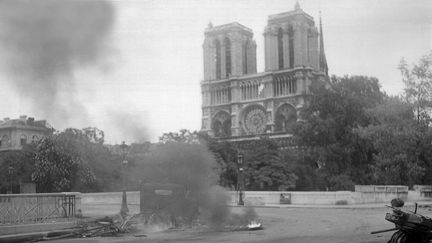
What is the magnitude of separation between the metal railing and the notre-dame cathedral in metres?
99.2

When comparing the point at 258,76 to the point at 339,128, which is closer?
the point at 339,128

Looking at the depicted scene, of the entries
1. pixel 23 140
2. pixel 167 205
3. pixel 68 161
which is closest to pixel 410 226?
pixel 167 205

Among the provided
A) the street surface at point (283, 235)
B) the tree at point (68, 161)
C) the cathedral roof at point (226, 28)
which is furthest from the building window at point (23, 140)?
the cathedral roof at point (226, 28)

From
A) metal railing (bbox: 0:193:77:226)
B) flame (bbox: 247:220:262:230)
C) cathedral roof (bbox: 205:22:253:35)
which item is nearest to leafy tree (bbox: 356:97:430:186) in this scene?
flame (bbox: 247:220:262:230)

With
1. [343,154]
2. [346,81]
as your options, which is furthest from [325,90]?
[343,154]

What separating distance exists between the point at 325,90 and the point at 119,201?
28337 mm

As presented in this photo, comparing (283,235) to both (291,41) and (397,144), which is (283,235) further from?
(291,41)

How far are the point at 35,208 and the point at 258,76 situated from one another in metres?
118

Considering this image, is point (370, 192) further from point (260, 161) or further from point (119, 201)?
point (260, 161)

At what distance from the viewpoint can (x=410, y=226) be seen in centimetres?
1156

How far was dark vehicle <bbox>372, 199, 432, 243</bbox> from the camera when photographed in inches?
456

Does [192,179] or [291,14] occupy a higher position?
[291,14]

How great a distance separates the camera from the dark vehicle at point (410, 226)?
11.6m

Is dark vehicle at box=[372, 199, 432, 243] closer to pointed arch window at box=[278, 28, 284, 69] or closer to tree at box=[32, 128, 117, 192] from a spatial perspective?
tree at box=[32, 128, 117, 192]
